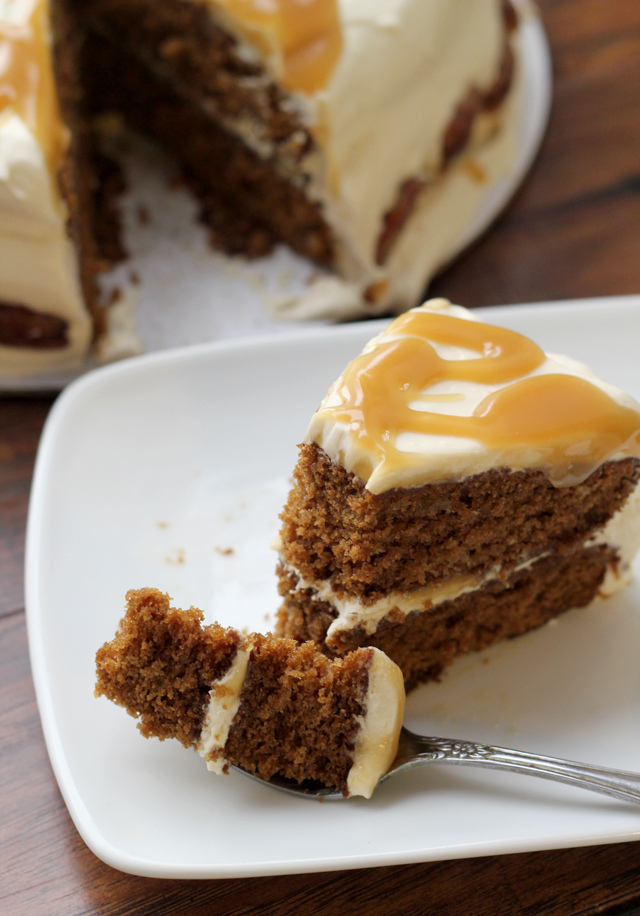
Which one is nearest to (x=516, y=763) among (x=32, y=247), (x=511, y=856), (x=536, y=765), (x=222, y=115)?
(x=536, y=765)

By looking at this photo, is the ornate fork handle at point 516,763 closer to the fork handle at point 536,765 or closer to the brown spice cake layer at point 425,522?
the fork handle at point 536,765

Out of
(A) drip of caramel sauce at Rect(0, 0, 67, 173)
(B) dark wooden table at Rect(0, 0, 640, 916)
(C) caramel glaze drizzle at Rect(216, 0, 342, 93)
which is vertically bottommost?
(B) dark wooden table at Rect(0, 0, 640, 916)

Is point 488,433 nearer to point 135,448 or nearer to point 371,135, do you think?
point 135,448

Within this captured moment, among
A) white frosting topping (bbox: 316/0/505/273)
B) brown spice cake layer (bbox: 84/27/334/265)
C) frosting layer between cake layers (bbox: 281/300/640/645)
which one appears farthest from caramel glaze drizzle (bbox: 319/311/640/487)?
brown spice cake layer (bbox: 84/27/334/265)

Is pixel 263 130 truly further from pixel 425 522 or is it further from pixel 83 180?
pixel 425 522

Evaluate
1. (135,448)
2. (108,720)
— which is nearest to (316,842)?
(108,720)

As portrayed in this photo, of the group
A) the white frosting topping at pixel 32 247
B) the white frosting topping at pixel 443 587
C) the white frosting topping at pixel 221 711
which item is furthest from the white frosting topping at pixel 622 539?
the white frosting topping at pixel 32 247

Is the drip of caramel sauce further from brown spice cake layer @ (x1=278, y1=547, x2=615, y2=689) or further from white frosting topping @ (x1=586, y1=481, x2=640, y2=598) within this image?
white frosting topping @ (x1=586, y1=481, x2=640, y2=598)
